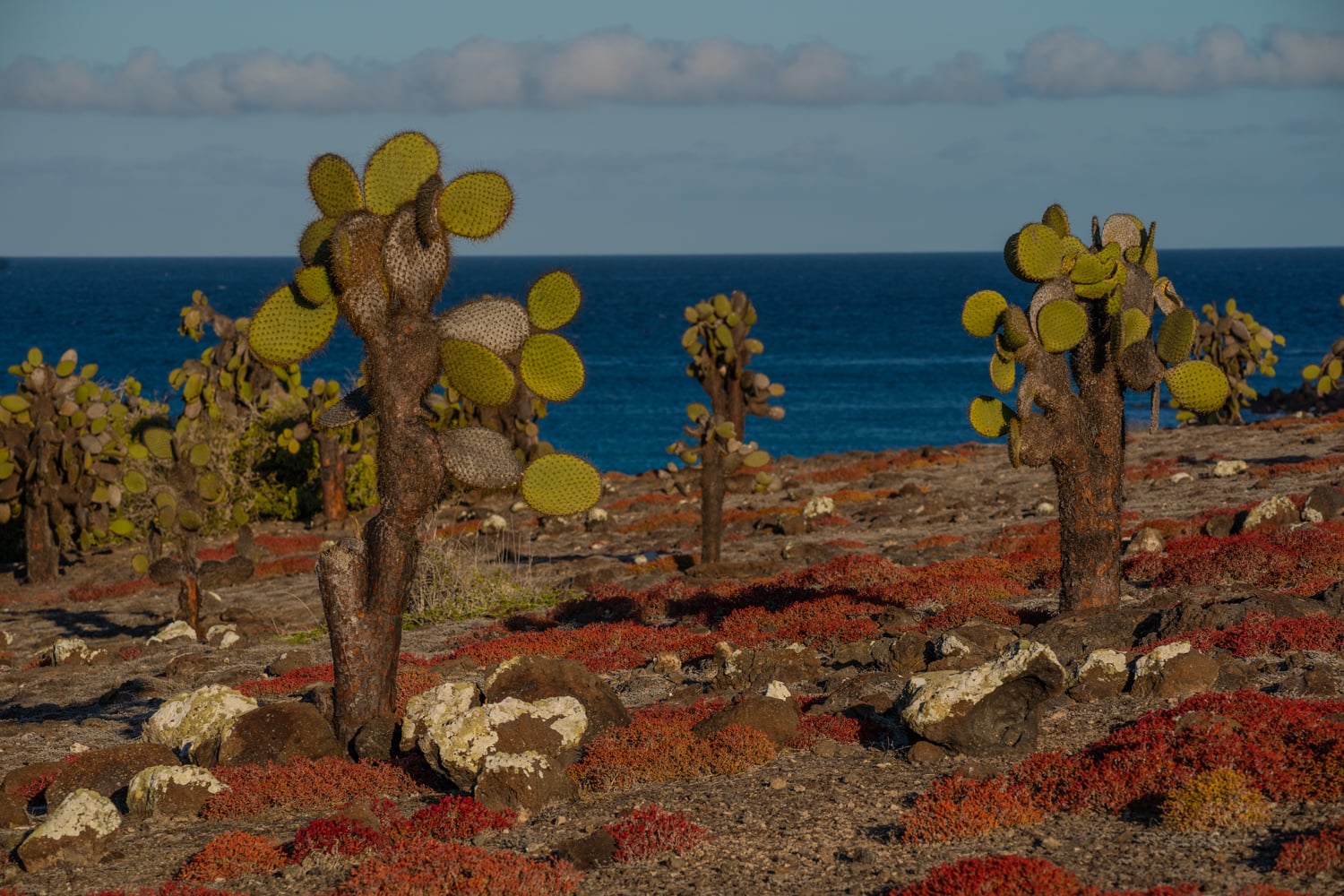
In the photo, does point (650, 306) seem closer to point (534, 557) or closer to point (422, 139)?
point (534, 557)

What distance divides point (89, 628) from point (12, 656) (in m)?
2.13

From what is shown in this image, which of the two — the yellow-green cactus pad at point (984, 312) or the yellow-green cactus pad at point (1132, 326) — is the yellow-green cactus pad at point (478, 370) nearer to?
the yellow-green cactus pad at point (984, 312)

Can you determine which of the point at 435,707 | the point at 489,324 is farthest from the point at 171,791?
the point at 489,324

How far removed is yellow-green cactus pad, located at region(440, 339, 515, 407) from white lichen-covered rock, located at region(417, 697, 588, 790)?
2232mm

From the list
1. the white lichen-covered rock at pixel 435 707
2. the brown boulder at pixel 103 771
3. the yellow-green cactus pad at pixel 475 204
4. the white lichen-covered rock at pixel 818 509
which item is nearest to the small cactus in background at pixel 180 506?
the brown boulder at pixel 103 771

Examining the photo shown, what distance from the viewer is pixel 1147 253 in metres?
12.5

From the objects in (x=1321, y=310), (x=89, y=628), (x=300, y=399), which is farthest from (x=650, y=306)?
(x=89, y=628)

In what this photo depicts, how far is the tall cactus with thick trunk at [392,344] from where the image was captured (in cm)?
962

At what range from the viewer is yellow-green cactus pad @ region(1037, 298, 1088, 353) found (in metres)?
11.6

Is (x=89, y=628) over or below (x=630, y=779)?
below

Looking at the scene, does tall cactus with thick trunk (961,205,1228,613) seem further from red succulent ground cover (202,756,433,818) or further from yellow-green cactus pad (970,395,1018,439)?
red succulent ground cover (202,756,433,818)

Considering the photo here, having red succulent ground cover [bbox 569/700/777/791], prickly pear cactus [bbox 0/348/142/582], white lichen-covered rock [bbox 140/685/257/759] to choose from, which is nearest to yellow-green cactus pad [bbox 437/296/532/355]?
red succulent ground cover [bbox 569/700/777/791]

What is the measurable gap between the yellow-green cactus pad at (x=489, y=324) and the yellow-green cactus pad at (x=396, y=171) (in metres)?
0.91

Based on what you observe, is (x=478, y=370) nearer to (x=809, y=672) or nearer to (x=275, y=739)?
(x=275, y=739)
